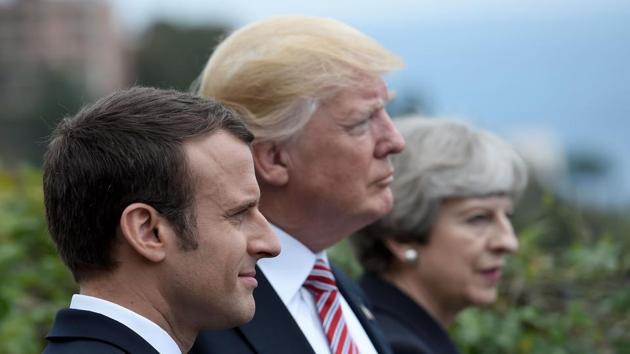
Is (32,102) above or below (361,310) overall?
below

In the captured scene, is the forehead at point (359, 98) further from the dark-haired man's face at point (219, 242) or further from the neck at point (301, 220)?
the dark-haired man's face at point (219, 242)

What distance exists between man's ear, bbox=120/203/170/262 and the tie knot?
1010mm

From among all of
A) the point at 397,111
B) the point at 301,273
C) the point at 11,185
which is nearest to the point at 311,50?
the point at 301,273

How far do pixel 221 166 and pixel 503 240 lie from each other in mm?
2351

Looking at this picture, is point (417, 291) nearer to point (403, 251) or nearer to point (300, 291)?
point (403, 251)

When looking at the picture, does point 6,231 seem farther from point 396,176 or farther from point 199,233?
point 199,233

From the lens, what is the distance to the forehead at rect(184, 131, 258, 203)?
2.77 metres

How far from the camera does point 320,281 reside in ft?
12.1

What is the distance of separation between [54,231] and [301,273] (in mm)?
1009

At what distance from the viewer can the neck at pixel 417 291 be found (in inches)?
187

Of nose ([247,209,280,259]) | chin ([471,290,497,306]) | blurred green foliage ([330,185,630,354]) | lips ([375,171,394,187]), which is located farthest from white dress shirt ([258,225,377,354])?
blurred green foliage ([330,185,630,354])

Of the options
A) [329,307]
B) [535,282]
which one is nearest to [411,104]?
[535,282]

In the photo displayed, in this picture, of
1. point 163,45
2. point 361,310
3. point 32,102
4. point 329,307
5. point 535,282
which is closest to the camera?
point 329,307

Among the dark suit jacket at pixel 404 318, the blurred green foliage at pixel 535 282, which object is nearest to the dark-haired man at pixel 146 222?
the dark suit jacket at pixel 404 318
